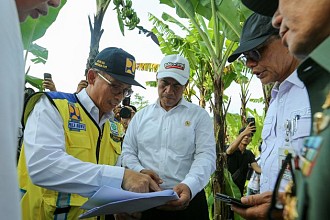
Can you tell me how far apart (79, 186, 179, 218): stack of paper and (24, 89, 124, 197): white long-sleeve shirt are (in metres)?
0.13

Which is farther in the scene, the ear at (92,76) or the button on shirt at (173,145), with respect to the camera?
the button on shirt at (173,145)

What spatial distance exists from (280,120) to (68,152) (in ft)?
3.53

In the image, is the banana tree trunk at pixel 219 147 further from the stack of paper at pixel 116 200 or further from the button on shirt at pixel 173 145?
the stack of paper at pixel 116 200

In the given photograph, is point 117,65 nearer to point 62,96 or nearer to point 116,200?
point 62,96

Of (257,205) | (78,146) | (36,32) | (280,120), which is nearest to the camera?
(257,205)

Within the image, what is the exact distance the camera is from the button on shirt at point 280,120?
5.50ft

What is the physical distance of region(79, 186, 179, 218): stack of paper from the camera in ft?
5.19

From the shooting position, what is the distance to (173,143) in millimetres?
2580

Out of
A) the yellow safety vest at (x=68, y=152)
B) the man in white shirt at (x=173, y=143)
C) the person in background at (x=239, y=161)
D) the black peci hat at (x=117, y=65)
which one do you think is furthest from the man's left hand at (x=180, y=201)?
the person in background at (x=239, y=161)

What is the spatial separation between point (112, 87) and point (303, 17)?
1.48 m

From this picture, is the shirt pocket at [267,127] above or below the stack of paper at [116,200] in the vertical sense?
above

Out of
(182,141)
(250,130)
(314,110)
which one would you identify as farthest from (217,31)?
(314,110)

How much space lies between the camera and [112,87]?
2.21m

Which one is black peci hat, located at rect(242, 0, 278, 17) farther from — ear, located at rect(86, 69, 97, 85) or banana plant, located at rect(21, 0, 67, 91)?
banana plant, located at rect(21, 0, 67, 91)
